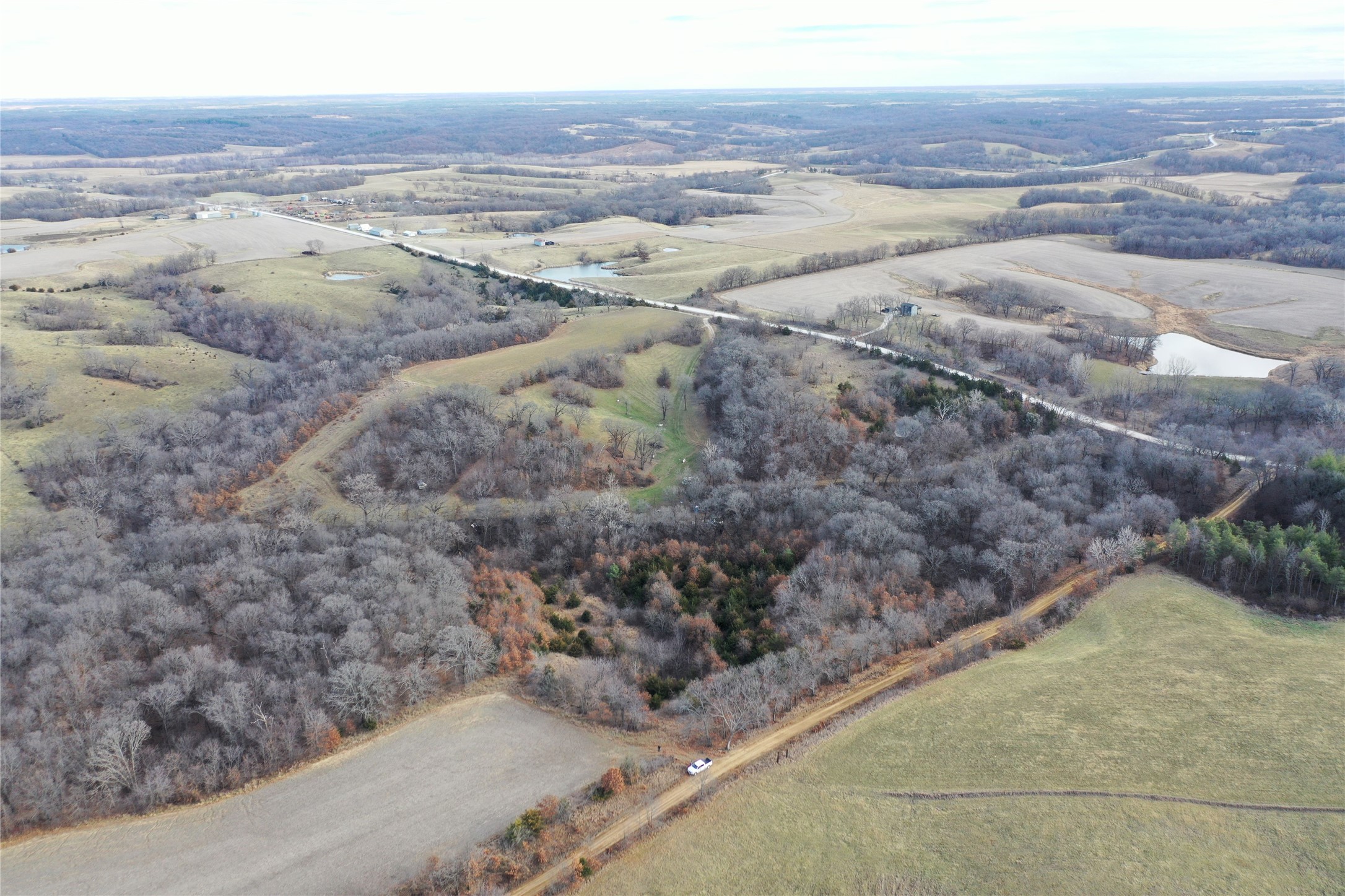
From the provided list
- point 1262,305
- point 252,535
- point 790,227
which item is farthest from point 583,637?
point 790,227

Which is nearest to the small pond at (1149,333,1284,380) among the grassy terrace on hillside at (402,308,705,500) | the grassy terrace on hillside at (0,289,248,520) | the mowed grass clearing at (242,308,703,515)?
the grassy terrace on hillside at (402,308,705,500)

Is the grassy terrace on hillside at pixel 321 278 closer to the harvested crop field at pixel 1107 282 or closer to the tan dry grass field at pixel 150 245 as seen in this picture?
the tan dry grass field at pixel 150 245

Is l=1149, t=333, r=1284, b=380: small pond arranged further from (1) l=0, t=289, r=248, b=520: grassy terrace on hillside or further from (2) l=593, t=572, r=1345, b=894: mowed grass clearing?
(1) l=0, t=289, r=248, b=520: grassy terrace on hillside

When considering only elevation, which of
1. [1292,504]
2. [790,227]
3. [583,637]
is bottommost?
[583,637]

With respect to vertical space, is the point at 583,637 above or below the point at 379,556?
below

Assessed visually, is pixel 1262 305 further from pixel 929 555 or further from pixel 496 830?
pixel 496 830

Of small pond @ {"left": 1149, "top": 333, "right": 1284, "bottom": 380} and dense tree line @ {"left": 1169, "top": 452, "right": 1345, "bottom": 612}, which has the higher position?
→ small pond @ {"left": 1149, "top": 333, "right": 1284, "bottom": 380}

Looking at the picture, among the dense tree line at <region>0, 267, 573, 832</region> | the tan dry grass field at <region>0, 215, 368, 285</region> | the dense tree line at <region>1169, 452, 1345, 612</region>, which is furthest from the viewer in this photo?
the tan dry grass field at <region>0, 215, 368, 285</region>

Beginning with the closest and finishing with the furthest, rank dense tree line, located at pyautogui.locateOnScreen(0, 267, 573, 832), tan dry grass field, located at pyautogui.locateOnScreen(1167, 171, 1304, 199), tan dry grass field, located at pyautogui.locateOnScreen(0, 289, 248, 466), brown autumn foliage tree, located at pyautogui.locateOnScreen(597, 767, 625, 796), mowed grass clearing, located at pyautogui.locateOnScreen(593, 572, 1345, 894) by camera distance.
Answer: mowed grass clearing, located at pyautogui.locateOnScreen(593, 572, 1345, 894)
brown autumn foliage tree, located at pyautogui.locateOnScreen(597, 767, 625, 796)
dense tree line, located at pyautogui.locateOnScreen(0, 267, 573, 832)
tan dry grass field, located at pyautogui.locateOnScreen(0, 289, 248, 466)
tan dry grass field, located at pyautogui.locateOnScreen(1167, 171, 1304, 199)
